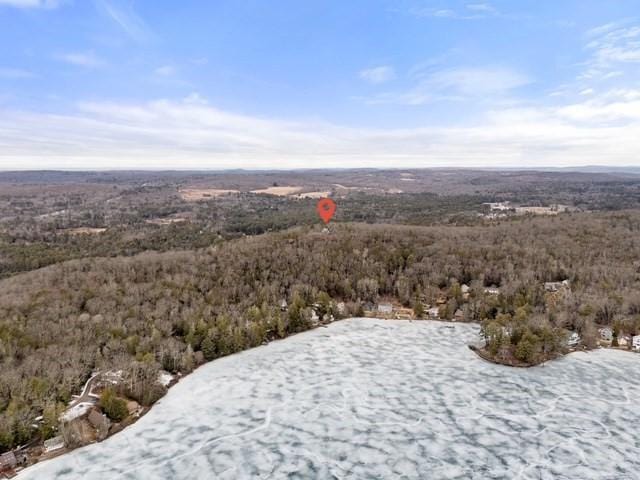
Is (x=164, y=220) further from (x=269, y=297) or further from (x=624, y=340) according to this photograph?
(x=624, y=340)

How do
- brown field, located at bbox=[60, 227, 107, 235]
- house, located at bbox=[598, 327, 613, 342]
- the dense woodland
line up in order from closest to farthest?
the dense woodland → house, located at bbox=[598, 327, 613, 342] → brown field, located at bbox=[60, 227, 107, 235]

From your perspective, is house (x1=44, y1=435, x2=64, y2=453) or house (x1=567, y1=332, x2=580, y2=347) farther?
house (x1=567, y1=332, x2=580, y2=347)

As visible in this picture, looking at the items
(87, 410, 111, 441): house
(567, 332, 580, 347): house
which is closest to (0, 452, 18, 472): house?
(87, 410, 111, 441): house

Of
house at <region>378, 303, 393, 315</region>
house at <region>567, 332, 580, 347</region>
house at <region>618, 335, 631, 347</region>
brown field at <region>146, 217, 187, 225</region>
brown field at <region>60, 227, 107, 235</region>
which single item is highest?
house at <region>567, 332, 580, 347</region>

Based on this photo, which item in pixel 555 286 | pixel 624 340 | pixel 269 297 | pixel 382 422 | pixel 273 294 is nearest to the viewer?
pixel 382 422

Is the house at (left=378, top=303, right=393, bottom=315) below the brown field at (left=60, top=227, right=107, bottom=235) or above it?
above

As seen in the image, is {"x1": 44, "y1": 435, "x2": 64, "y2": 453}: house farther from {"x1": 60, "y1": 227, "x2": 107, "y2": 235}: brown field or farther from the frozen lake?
{"x1": 60, "y1": 227, "x2": 107, "y2": 235}: brown field

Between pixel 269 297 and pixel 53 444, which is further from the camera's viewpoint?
pixel 269 297

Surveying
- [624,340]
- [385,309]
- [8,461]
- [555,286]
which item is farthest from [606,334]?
[8,461]
